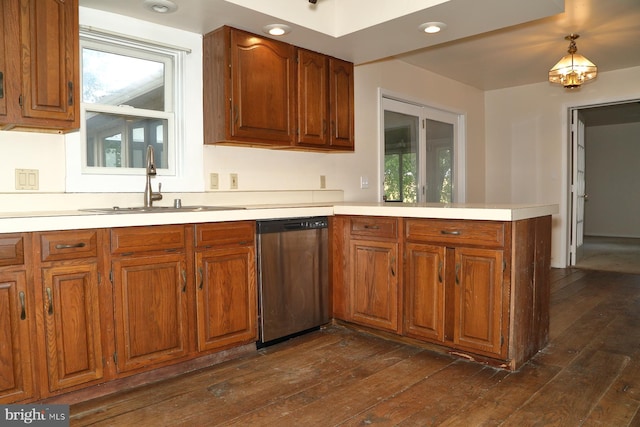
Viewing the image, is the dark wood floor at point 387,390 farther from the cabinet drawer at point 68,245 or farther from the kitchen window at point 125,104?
the kitchen window at point 125,104

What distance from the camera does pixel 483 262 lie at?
2.56 meters

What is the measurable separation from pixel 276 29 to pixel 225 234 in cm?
141

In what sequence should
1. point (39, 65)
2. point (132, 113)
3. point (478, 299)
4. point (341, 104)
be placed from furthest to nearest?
point (341, 104)
point (132, 113)
point (478, 299)
point (39, 65)

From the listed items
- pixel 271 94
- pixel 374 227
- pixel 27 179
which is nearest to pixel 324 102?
pixel 271 94

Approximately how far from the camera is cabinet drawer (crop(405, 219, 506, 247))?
8.24 ft

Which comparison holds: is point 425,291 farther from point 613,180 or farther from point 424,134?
point 613,180

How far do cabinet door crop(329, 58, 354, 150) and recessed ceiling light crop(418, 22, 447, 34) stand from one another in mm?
836

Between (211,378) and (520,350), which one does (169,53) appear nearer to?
(211,378)

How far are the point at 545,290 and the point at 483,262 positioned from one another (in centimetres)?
60

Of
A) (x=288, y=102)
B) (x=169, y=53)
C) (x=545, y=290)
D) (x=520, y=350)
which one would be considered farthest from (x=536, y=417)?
(x=169, y=53)

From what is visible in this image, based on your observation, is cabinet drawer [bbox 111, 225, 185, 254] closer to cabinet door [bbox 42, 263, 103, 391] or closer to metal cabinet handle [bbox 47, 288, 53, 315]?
cabinet door [bbox 42, 263, 103, 391]

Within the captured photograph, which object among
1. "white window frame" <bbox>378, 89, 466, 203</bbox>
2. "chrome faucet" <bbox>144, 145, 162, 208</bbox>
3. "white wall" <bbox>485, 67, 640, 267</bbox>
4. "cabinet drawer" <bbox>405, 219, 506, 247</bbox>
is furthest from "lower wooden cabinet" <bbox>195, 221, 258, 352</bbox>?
A: "white wall" <bbox>485, 67, 640, 267</bbox>

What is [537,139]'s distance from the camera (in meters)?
5.79

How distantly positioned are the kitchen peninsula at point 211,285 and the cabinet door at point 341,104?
2.38ft
